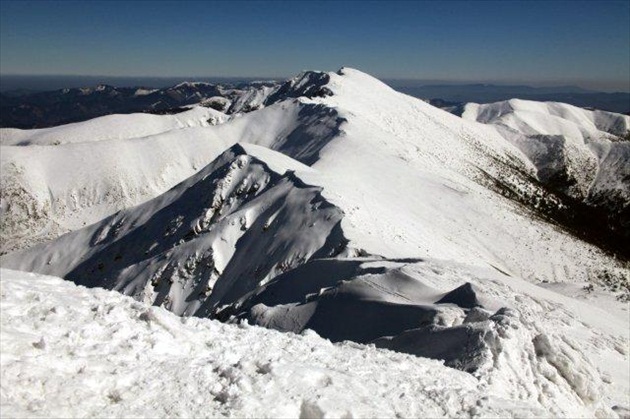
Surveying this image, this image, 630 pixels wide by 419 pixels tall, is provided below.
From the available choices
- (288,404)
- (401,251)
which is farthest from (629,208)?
(288,404)

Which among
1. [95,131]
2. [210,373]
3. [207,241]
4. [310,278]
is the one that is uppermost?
[210,373]

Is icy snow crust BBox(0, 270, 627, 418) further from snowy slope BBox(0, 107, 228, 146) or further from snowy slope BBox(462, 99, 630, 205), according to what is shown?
snowy slope BBox(0, 107, 228, 146)

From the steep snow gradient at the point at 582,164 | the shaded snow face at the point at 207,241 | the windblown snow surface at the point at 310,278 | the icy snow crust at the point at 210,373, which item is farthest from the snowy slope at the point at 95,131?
the icy snow crust at the point at 210,373

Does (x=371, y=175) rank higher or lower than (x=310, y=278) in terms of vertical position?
higher

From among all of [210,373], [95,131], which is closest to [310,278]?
[210,373]

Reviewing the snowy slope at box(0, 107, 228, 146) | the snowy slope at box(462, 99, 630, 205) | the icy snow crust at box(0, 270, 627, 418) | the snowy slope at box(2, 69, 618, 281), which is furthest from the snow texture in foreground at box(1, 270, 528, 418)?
the snowy slope at box(0, 107, 228, 146)

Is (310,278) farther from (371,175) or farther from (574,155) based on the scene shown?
(574,155)

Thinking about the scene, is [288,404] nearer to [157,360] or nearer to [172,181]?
[157,360]

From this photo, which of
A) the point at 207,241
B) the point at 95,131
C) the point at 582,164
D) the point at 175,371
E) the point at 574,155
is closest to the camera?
the point at 175,371
